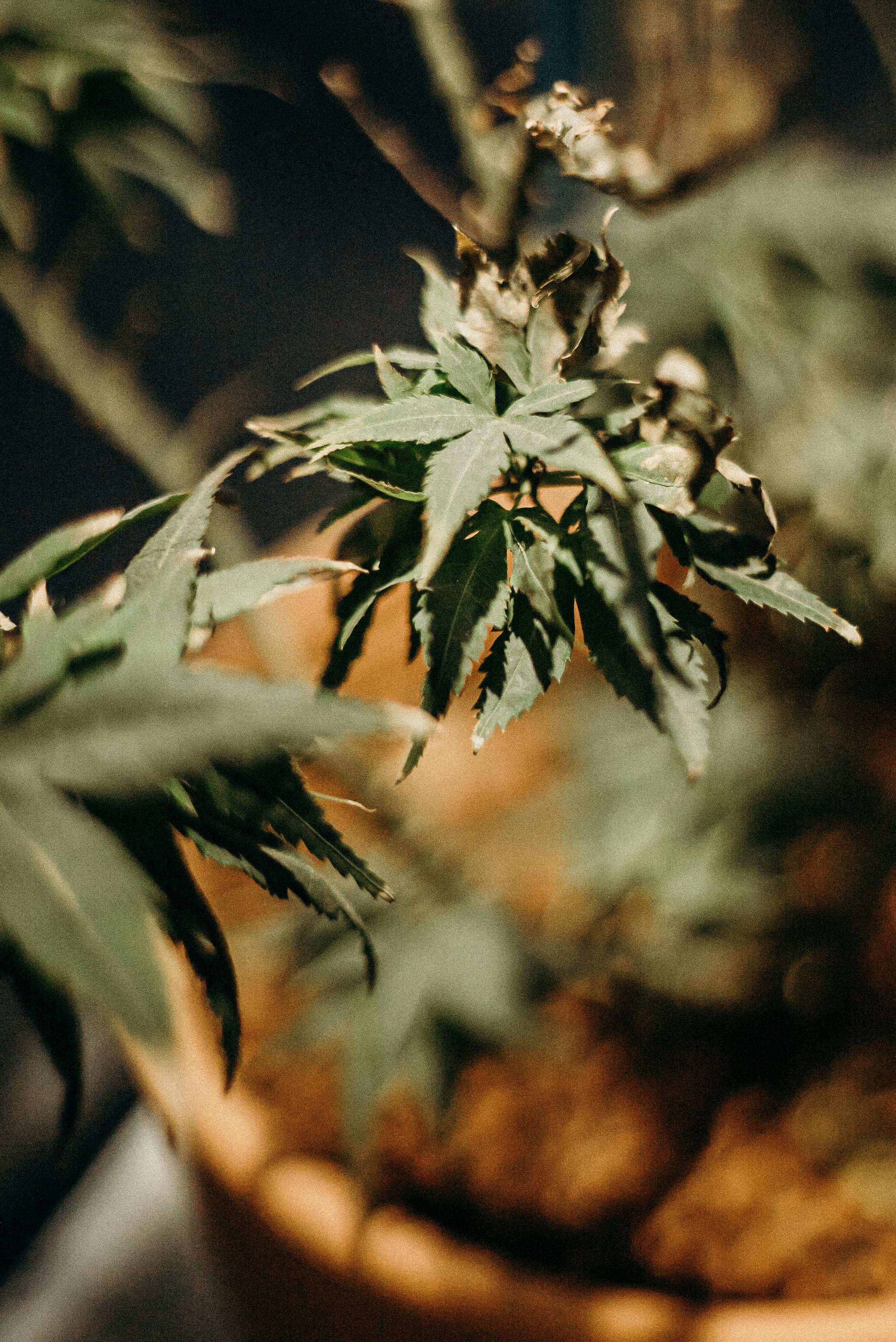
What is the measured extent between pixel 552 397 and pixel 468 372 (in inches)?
1.2

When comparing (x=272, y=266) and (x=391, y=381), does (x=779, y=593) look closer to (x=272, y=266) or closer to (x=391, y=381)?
(x=391, y=381)

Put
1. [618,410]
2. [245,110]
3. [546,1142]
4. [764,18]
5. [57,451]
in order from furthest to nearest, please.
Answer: [764,18] → [245,110] → [57,451] → [546,1142] → [618,410]

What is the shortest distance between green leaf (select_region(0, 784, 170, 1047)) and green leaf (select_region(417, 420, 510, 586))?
0.11m

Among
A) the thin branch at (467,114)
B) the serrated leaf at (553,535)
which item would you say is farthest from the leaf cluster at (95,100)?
the serrated leaf at (553,535)

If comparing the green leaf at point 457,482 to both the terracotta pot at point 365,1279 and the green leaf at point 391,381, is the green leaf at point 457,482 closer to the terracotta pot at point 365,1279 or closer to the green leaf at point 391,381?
the green leaf at point 391,381

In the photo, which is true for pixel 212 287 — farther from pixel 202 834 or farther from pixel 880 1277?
pixel 880 1277

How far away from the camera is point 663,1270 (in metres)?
0.54

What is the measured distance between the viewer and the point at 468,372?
28 centimetres

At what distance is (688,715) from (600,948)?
44 centimetres

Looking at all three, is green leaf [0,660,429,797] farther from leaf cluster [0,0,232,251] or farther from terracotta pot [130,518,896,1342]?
leaf cluster [0,0,232,251]

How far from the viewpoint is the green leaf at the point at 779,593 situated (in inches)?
10.7

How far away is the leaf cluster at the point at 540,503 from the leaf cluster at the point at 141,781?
0.13 ft

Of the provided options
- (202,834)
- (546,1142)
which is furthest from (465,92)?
(546,1142)

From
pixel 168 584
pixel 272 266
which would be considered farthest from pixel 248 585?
pixel 272 266
